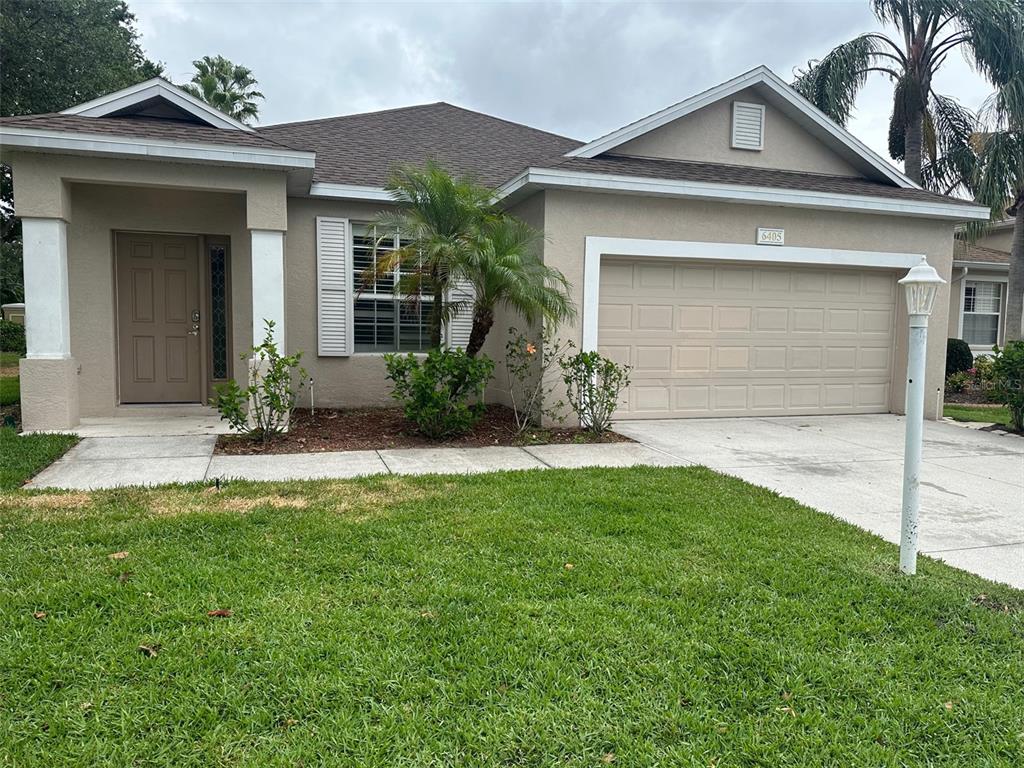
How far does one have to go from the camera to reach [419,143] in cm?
1241

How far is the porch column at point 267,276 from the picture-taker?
26.1 feet

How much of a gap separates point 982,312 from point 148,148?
19.6 m

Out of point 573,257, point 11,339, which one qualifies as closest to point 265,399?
point 573,257

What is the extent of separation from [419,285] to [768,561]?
5.19 m

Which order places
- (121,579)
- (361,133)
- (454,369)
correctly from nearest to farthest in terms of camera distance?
(121,579)
(454,369)
(361,133)

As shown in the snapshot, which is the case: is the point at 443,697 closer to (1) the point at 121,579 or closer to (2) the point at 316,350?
(1) the point at 121,579

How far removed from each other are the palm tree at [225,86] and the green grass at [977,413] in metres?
22.3

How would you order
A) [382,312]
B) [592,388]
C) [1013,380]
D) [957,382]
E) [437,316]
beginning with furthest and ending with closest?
[957,382] < [382,312] < [1013,380] < [437,316] < [592,388]

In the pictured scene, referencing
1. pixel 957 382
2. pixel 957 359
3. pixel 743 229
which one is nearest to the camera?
pixel 743 229

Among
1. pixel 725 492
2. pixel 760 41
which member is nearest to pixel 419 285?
pixel 725 492

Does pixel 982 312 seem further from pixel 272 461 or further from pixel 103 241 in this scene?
pixel 103 241

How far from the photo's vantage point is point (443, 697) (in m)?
2.57

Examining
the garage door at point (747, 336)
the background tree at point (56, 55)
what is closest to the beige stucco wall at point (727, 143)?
the garage door at point (747, 336)

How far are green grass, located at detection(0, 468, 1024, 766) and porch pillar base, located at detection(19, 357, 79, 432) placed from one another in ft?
11.4
